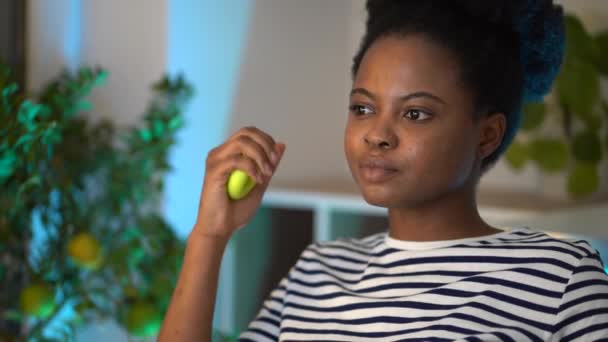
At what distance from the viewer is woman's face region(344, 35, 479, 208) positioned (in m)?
0.86

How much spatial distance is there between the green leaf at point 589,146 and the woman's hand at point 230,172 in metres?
0.92

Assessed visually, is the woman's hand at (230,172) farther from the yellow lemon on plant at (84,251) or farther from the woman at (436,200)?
the yellow lemon on plant at (84,251)

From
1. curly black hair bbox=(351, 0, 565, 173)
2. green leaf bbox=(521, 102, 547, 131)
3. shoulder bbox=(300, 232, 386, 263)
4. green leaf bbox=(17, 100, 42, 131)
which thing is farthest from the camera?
green leaf bbox=(521, 102, 547, 131)

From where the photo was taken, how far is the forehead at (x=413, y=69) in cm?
87

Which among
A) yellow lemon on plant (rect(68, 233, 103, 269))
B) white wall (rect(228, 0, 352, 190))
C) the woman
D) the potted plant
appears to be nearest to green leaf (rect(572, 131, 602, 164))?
the potted plant

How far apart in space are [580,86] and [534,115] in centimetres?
13

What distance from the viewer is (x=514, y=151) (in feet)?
5.88

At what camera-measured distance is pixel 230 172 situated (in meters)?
0.96

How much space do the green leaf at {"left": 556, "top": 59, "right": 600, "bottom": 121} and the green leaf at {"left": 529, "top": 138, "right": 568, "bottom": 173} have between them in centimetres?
10

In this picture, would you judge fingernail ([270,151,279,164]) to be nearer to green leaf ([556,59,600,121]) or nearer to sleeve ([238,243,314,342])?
sleeve ([238,243,314,342])

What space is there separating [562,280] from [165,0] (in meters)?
1.31

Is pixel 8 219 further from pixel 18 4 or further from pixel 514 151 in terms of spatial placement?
pixel 514 151

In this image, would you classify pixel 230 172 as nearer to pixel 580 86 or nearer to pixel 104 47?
pixel 580 86

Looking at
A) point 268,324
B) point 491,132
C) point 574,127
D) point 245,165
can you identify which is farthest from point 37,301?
point 574,127
